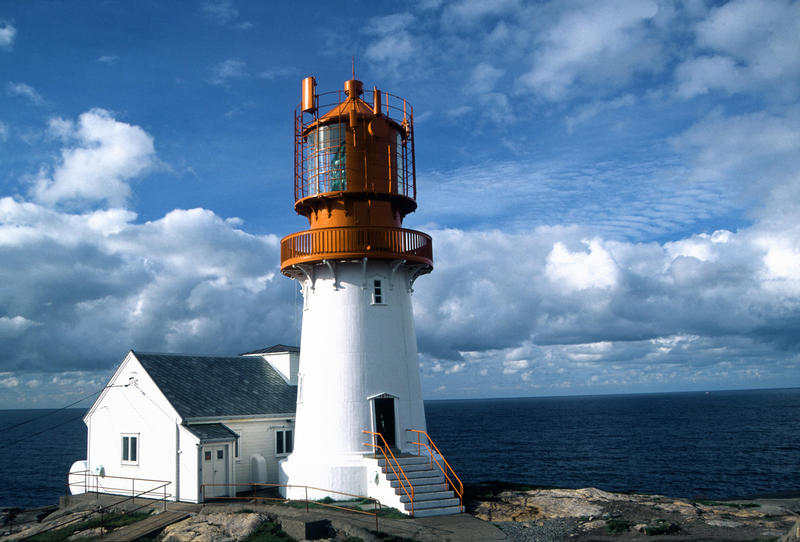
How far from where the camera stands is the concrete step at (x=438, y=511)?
19750 millimetres

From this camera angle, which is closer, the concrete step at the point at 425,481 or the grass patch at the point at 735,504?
the concrete step at the point at 425,481

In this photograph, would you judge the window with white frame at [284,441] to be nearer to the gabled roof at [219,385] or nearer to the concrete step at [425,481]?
the gabled roof at [219,385]

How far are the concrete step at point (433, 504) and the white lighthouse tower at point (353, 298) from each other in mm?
1785

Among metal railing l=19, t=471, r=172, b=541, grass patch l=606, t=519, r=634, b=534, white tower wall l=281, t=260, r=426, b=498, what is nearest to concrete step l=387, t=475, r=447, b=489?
white tower wall l=281, t=260, r=426, b=498

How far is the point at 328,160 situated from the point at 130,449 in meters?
13.4

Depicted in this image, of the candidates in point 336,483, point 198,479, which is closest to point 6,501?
point 198,479

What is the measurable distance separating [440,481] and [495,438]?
74304 millimetres

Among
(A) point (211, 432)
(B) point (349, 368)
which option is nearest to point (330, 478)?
(B) point (349, 368)

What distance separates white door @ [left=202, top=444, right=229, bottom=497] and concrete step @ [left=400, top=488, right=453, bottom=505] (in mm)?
7335

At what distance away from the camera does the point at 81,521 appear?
71.8ft

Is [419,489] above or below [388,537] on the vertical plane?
above

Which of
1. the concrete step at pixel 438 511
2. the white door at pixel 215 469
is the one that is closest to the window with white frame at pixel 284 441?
the white door at pixel 215 469

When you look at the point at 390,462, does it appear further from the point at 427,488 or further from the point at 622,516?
the point at 622,516

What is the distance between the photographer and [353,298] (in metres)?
23.3
